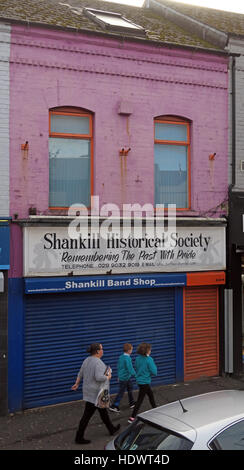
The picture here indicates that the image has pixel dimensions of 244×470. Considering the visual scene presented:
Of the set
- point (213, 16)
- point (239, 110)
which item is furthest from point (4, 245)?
point (213, 16)

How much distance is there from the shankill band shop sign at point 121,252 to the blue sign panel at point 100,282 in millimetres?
144

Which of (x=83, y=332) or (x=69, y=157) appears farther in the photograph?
(x=69, y=157)

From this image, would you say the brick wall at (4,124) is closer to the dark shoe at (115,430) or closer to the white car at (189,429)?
the dark shoe at (115,430)

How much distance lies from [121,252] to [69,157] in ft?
7.87

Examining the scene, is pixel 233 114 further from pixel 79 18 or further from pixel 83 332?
pixel 83 332

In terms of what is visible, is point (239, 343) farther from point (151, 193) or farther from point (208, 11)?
point (208, 11)

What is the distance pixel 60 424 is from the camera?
975cm

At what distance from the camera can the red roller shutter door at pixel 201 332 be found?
12586 mm

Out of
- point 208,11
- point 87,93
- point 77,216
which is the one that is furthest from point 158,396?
point 208,11

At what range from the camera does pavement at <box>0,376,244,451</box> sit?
869cm

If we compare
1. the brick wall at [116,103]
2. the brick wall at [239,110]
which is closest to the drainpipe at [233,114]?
the brick wall at [239,110]

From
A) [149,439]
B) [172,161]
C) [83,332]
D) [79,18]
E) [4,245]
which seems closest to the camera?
[149,439]

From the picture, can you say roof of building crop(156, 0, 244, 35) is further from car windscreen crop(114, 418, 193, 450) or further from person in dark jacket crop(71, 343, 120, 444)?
car windscreen crop(114, 418, 193, 450)

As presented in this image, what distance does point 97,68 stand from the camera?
38.0ft
